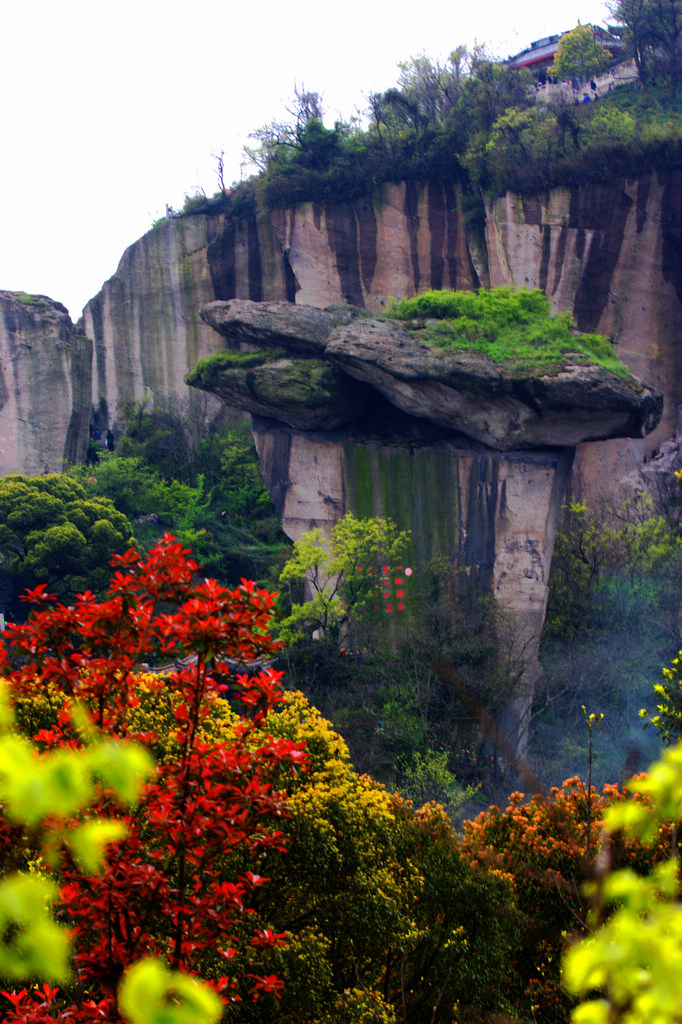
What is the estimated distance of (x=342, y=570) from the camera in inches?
602

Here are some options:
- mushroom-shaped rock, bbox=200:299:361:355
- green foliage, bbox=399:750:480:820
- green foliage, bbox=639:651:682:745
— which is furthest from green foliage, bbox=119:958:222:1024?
mushroom-shaped rock, bbox=200:299:361:355

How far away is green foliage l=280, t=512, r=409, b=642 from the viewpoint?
14.7 metres

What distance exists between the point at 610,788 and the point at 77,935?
13.0 feet

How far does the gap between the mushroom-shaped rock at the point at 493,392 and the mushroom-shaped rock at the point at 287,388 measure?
1.63 feet

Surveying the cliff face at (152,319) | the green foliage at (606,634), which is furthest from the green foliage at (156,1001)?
the cliff face at (152,319)

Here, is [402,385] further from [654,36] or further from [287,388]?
[654,36]

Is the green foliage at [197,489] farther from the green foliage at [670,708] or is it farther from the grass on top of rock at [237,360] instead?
the green foliage at [670,708]

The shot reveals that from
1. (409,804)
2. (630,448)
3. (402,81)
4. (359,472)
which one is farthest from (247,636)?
(402,81)

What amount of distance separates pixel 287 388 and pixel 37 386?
7.39 meters

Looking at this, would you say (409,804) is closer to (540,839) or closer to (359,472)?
(540,839)

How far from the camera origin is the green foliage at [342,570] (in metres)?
14.7

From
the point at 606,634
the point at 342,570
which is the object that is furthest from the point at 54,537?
the point at 606,634

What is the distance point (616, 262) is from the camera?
18172 millimetres

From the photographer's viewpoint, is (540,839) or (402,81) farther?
(402,81)
